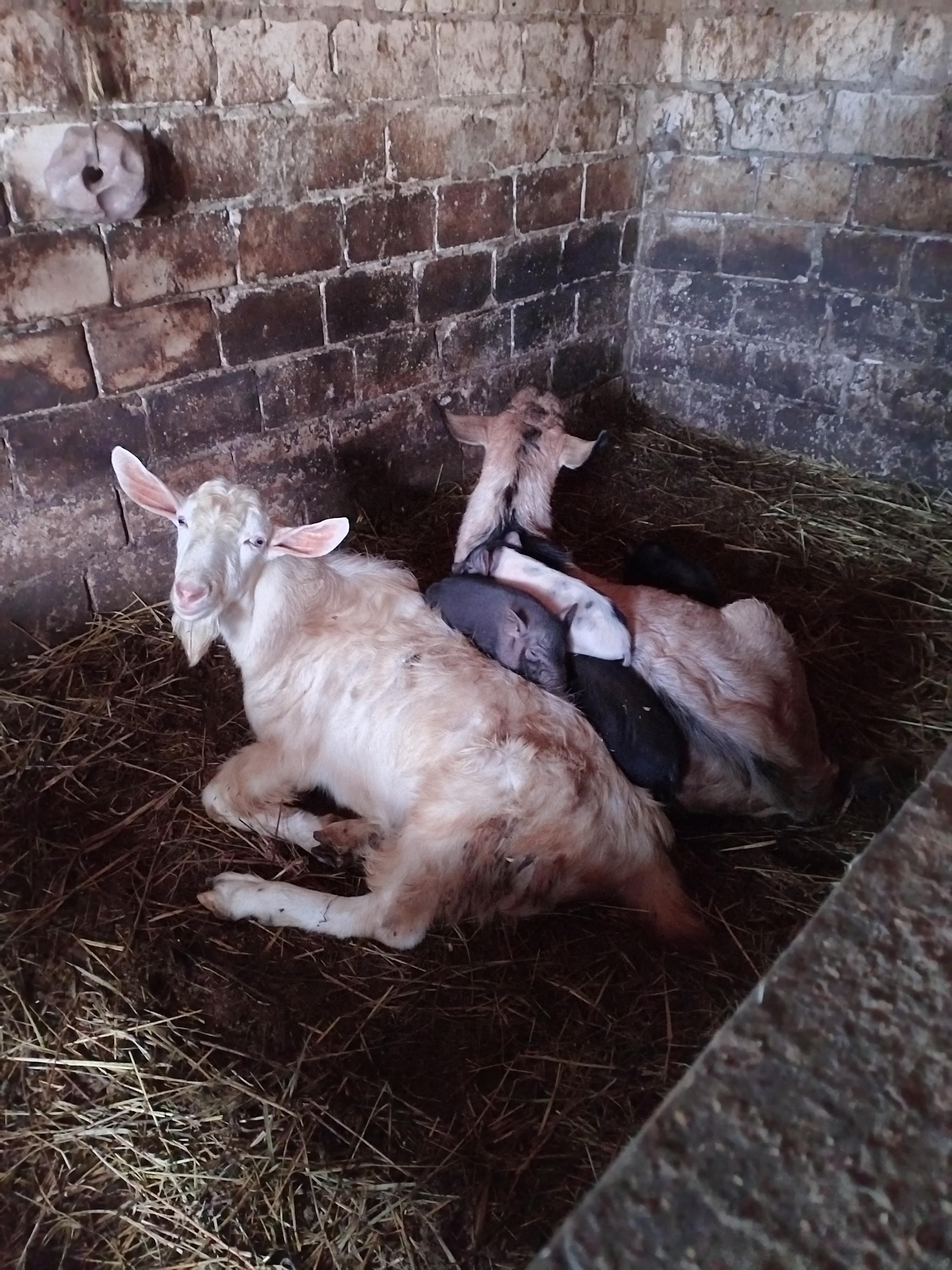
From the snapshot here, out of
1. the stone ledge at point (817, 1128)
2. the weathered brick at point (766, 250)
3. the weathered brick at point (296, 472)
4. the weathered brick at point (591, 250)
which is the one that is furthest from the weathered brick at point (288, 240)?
the stone ledge at point (817, 1128)

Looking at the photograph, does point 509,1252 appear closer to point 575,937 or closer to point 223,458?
point 575,937

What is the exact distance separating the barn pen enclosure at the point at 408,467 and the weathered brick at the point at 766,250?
0.06 ft

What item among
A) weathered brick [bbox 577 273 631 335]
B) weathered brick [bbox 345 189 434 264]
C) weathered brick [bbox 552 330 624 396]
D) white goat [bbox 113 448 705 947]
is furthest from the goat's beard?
weathered brick [bbox 577 273 631 335]

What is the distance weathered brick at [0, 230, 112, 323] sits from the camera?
9.72 feet

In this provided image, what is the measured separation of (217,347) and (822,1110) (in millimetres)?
3379

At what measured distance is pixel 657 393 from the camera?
5699mm

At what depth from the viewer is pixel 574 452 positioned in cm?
340

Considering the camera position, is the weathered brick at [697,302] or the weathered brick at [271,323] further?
the weathered brick at [697,302]

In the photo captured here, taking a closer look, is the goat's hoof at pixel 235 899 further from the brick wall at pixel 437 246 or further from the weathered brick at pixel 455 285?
the weathered brick at pixel 455 285

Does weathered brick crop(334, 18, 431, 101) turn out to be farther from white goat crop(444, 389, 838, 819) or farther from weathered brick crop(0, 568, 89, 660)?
weathered brick crop(0, 568, 89, 660)

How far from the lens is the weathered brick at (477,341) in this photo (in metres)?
4.52

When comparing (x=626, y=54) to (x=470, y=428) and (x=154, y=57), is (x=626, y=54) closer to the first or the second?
(x=470, y=428)

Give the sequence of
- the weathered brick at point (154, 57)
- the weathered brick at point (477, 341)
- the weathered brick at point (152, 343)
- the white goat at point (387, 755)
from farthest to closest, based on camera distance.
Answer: the weathered brick at point (477, 341), the weathered brick at point (152, 343), the weathered brick at point (154, 57), the white goat at point (387, 755)

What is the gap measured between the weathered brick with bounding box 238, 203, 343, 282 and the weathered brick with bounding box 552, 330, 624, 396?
174cm
